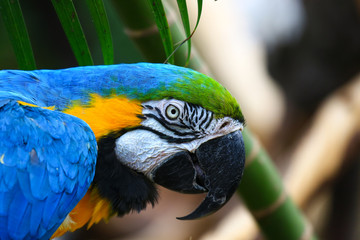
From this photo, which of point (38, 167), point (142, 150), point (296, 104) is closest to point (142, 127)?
point (142, 150)

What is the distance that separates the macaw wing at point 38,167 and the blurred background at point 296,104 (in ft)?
5.52

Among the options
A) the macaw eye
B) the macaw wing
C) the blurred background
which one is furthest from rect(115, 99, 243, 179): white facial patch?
the blurred background

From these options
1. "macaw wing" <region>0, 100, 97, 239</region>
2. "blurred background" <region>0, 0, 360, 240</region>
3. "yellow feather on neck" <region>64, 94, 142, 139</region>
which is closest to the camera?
"macaw wing" <region>0, 100, 97, 239</region>

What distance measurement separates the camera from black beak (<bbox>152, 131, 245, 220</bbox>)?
1315mm

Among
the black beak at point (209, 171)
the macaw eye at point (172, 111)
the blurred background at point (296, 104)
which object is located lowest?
the blurred background at point (296, 104)

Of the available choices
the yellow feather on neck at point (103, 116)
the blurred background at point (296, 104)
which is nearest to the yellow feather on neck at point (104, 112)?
the yellow feather on neck at point (103, 116)

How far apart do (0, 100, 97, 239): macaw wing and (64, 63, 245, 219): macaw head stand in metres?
0.14

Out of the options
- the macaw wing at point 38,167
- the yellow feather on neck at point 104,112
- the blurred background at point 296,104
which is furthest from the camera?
the blurred background at point 296,104

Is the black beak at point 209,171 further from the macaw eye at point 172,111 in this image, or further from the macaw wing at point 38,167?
the macaw wing at point 38,167

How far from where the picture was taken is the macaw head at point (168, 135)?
1304mm

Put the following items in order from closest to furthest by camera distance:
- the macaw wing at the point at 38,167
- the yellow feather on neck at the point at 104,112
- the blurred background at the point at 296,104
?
1. the macaw wing at the point at 38,167
2. the yellow feather on neck at the point at 104,112
3. the blurred background at the point at 296,104

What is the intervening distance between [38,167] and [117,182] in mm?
297

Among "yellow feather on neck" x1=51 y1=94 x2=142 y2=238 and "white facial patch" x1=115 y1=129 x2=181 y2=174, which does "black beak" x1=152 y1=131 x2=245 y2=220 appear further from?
"yellow feather on neck" x1=51 y1=94 x2=142 y2=238

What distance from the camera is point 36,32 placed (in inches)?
186
